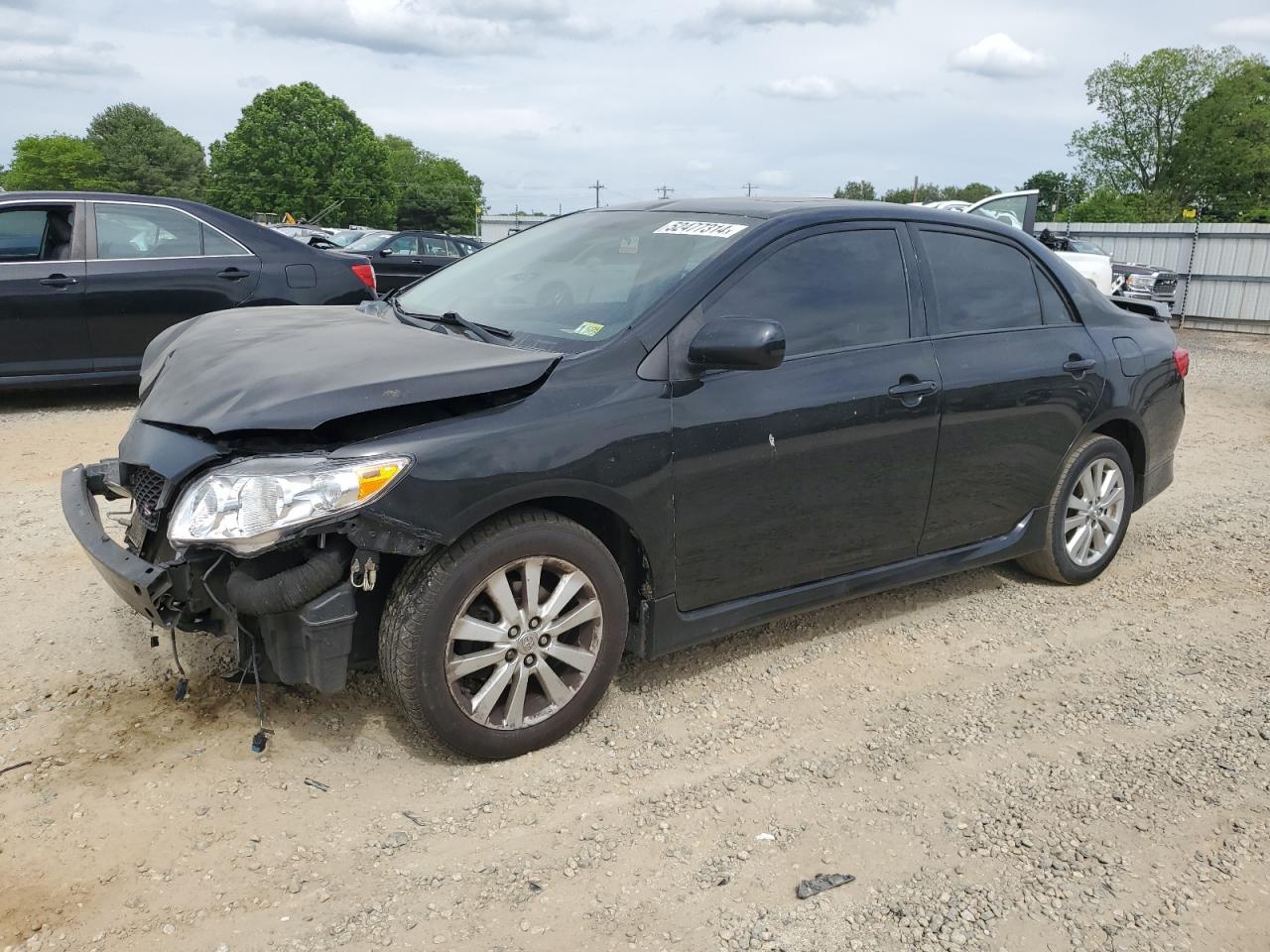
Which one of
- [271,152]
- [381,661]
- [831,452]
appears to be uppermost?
[271,152]

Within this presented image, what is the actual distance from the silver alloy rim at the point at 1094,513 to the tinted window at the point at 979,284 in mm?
849

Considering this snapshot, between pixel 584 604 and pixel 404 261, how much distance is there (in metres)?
14.9

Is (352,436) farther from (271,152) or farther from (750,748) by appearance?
(271,152)

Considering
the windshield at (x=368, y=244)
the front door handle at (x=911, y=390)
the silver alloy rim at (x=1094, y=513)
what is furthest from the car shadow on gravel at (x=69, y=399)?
the windshield at (x=368, y=244)

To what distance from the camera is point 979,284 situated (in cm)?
416

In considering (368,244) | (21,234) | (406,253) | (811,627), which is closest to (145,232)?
(21,234)

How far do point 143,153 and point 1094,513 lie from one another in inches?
4011

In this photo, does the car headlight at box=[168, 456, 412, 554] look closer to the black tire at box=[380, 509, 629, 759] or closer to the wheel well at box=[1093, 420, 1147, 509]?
the black tire at box=[380, 509, 629, 759]

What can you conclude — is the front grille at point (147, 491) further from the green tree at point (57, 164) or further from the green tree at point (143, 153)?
the green tree at point (57, 164)

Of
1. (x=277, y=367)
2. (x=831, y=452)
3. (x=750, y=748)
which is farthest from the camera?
(x=831, y=452)

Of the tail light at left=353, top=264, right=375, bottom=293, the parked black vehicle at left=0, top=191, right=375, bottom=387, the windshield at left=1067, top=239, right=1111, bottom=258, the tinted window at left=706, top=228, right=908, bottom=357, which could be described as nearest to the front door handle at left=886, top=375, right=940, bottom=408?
the tinted window at left=706, top=228, right=908, bottom=357

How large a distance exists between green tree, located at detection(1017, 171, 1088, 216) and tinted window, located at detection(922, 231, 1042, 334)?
5672cm

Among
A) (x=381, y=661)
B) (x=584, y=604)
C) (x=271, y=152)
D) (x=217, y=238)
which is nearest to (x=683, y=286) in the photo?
(x=584, y=604)

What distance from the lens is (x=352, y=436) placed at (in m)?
2.74
